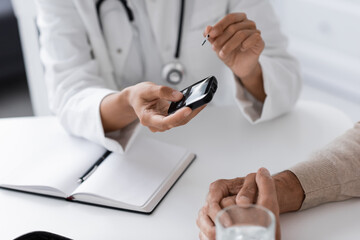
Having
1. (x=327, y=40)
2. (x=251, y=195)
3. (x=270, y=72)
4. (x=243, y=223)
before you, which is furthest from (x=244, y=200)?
(x=327, y=40)

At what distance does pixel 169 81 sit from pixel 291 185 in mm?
528

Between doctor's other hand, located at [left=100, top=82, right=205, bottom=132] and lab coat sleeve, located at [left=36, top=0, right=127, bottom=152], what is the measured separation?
9 cm

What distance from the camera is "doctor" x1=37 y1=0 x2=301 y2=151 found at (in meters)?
1.09

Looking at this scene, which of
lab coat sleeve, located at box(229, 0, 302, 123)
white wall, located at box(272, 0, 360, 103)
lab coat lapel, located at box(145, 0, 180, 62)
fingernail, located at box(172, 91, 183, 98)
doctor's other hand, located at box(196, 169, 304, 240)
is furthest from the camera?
white wall, located at box(272, 0, 360, 103)

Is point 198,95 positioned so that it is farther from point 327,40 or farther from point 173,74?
point 327,40

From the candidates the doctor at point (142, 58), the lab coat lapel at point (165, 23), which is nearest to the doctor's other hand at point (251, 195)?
the doctor at point (142, 58)

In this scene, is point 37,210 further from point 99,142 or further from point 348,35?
point 348,35

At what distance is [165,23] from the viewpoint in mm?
1305

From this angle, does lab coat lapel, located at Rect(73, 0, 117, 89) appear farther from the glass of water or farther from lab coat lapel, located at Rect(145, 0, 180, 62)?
the glass of water

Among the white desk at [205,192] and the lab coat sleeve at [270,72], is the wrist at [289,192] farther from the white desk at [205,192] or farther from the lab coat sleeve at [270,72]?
the lab coat sleeve at [270,72]

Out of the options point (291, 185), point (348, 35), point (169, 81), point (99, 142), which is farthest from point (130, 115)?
point (348, 35)

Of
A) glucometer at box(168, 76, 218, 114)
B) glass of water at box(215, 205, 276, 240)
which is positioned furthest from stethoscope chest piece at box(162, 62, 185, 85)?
glass of water at box(215, 205, 276, 240)

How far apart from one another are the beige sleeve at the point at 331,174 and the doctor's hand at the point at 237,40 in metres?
0.28

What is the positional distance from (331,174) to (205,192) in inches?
9.7
